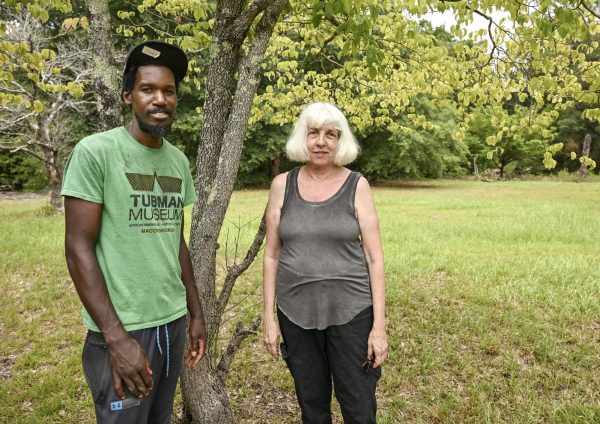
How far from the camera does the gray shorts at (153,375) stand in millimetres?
1860

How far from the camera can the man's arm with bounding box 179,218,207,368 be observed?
2.37 m

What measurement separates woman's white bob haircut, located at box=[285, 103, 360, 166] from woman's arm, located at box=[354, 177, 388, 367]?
0.24m

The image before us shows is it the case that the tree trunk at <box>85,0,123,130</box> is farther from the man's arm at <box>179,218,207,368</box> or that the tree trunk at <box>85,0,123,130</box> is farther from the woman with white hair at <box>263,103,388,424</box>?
the woman with white hair at <box>263,103,388,424</box>

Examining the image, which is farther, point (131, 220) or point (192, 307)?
point (192, 307)

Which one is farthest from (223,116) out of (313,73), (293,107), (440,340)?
(440,340)

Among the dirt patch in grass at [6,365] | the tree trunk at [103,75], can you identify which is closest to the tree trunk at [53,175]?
the dirt patch in grass at [6,365]

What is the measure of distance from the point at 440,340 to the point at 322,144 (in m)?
3.26

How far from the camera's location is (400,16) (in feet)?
14.9

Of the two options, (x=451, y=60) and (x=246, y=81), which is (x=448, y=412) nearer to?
(x=246, y=81)

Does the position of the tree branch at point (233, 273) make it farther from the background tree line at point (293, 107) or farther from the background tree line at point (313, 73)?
the background tree line at point (293, 107)

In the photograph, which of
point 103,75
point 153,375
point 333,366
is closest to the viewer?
point 153,375

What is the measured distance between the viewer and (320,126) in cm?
255

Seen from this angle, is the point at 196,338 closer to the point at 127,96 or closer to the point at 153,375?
the point at 153,375

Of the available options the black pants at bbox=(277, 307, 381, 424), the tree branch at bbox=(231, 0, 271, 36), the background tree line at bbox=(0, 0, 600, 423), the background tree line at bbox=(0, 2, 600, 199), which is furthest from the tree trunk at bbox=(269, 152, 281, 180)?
the black pants at bbox=(277, 307, 381, 424)
